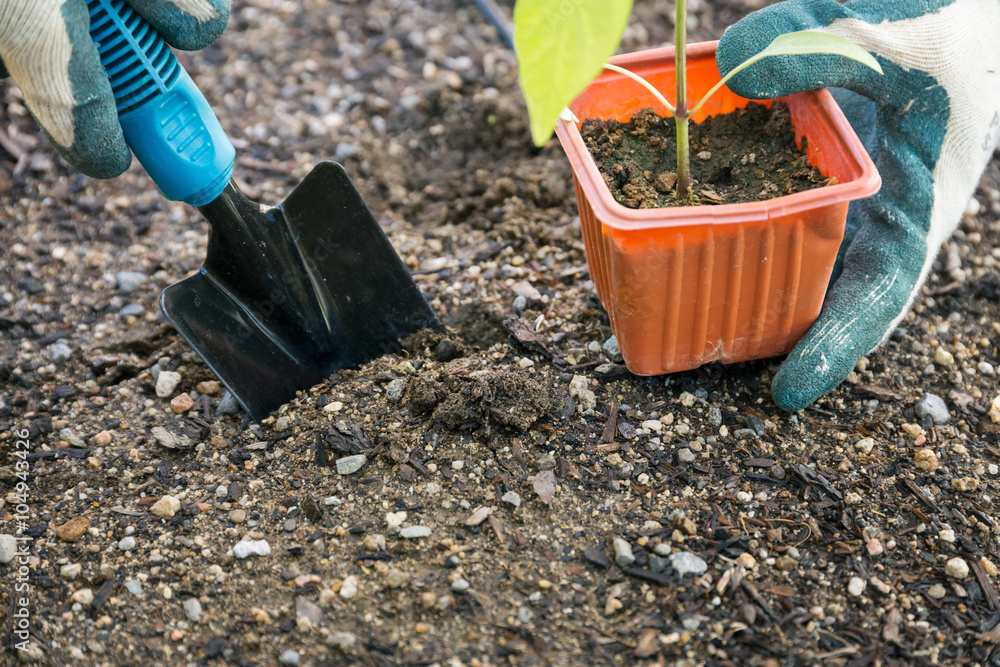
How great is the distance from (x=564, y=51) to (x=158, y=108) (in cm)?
72

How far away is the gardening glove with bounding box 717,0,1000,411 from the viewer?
128cm

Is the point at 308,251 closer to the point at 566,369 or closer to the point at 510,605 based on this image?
the point at 566,369

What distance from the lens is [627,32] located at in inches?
98.2

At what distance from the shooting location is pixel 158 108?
1254mm

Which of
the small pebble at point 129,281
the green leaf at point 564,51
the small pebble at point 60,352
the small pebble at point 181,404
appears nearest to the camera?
the green leaf at point 564,51

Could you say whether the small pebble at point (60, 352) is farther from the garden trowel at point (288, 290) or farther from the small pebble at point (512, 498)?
the small pebble at point (512, 498)

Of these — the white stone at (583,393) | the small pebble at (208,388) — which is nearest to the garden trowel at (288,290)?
the small pebble at (208,388)

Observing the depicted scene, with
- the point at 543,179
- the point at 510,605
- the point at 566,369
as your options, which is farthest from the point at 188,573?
the point at 543,179

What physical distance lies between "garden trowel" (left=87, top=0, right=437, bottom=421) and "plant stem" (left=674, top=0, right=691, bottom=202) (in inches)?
22.8

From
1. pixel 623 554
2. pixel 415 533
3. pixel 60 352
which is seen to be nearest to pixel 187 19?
pixel 60 352

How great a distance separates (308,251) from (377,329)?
21 cm

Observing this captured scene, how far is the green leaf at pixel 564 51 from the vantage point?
891 millimetres

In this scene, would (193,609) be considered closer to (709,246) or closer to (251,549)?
(251,549)

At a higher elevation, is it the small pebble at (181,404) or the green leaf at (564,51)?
the green leaf at (564,51)
